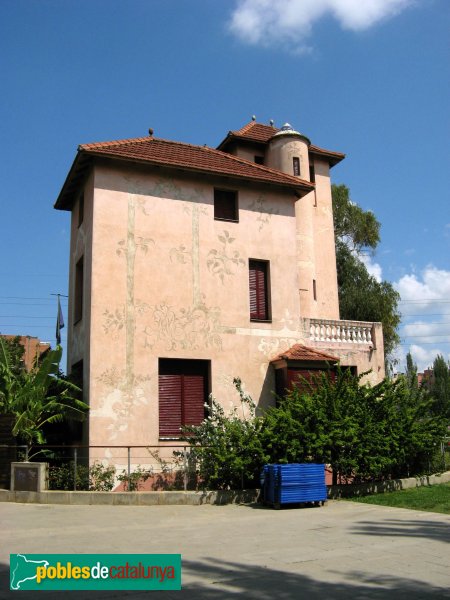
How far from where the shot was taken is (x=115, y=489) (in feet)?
55.4

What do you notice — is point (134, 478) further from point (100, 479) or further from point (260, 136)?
point (260, 136)

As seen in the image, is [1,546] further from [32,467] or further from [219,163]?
[219,163]

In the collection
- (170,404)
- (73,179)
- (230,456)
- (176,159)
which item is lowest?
(230,456)

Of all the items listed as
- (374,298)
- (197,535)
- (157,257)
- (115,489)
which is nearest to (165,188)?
(157,257)

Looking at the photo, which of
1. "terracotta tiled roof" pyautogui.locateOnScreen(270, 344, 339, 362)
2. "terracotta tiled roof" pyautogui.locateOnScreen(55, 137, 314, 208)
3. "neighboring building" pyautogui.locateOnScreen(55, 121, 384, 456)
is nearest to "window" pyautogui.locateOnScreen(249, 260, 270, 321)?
"neighboring building" pyautogui.locateOnScreen(55, 121, 384, 456)

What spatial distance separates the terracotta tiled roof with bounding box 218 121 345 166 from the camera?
87.1 feet

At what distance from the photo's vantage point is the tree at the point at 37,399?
1666cm

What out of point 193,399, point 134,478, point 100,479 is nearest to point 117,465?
point 100,479

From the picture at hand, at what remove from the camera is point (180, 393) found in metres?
19.2

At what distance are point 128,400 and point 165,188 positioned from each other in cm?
724

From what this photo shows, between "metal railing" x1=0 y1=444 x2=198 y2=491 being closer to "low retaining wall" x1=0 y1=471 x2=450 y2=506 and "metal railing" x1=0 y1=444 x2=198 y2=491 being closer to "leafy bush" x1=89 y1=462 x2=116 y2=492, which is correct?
"leafy bush" x1=89 y1=462 x2=116 y2=492

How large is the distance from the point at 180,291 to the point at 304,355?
4.72 metres

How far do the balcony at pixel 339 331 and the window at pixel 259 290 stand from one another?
1.56 m

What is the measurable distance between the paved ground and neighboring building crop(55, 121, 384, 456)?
4.56 meters
